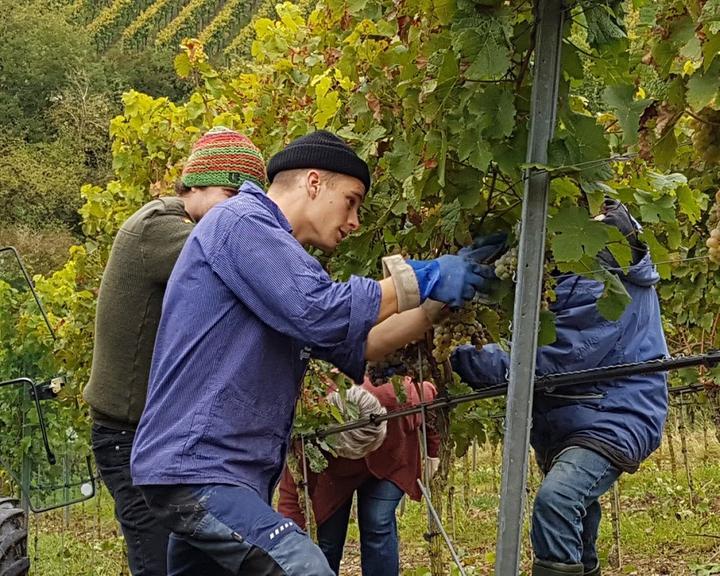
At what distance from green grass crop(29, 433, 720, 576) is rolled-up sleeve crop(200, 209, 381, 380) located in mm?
2741

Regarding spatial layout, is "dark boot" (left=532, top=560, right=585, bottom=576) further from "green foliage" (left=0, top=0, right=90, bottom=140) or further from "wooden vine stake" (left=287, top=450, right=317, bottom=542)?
"green foliage" (left=0, top=0, right=90, bottom=140)

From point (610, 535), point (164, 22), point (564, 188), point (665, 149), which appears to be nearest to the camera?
point (665, 149)

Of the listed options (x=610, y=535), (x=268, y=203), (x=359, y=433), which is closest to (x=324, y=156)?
(x=268, y=203)

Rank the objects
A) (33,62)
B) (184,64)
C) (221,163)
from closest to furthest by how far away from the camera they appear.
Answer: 1. (221,163)
2. (184,64)
3. (33,62)

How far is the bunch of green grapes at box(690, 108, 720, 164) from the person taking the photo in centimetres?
211

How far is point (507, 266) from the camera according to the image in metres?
2.25

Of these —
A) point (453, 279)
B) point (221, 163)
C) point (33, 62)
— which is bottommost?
point (453, 279)

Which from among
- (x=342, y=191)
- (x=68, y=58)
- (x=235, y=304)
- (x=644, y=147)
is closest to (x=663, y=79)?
(x=644, y=147)

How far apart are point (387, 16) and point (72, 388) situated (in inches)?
178

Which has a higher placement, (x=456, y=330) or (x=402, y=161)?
(x=402, y=161)

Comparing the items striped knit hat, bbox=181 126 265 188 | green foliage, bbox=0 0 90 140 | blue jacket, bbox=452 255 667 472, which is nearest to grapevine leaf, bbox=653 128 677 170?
blue jacket, bbox=452 255 667 472

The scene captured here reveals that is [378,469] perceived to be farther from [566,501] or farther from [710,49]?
[710,49]

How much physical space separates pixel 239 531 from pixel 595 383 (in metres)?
1.46

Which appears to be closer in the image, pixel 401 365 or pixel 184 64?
pixel 401 365
